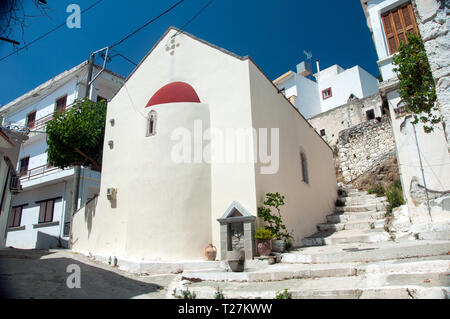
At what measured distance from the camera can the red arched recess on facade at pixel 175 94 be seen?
1091cm

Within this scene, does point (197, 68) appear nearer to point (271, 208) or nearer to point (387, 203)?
point (271, 208)

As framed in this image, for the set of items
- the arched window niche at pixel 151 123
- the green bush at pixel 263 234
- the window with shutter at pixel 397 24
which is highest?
the window with shutter at pixel 397 24

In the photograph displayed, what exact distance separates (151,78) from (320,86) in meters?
22.4

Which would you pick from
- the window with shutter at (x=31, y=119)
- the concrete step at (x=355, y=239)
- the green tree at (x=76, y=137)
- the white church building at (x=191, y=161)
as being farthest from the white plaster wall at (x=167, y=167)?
the window with shutter at (x=31, y=119)

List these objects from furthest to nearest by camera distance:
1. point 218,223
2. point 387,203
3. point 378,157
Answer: point 378,157
point 387,203
point 218,223

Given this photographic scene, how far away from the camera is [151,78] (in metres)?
12.3

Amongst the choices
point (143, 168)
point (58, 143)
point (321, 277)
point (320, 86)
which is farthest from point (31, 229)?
point (320, 86)

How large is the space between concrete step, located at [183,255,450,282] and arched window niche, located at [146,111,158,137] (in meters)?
5.28

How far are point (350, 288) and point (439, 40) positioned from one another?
333cm

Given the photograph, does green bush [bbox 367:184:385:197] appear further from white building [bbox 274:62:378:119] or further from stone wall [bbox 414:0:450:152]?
stone wall [bbox 414:0:450:152]

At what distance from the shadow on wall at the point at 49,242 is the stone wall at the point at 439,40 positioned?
54.3ft

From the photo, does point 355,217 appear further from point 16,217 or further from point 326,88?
point 326,88

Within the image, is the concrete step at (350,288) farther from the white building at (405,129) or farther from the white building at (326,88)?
the white building at (326,88)

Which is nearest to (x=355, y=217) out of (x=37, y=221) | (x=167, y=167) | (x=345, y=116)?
(x=167, y=167)
